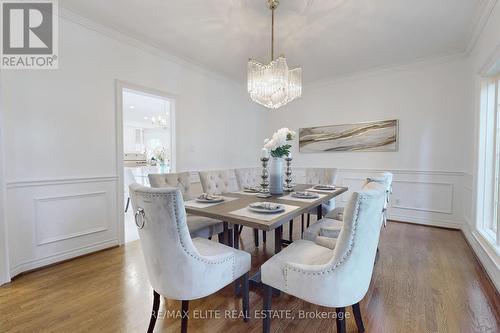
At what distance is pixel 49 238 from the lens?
2348mm

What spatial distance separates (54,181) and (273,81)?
100.0 inches

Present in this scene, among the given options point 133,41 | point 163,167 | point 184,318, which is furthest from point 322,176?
point 163,167

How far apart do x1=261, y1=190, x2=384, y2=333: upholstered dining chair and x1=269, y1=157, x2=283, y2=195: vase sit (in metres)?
1.09

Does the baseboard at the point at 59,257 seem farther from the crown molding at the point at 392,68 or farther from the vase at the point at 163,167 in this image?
the crown molding at the point at 392,68

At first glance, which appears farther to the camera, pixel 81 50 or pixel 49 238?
pixel 81 50

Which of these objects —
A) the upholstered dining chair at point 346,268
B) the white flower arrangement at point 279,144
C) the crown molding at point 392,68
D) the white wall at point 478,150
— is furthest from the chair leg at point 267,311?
the crown molding at point 392,68

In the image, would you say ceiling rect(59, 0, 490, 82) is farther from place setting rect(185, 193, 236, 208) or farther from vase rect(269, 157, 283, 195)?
place setting rect(185, 193, 236, 208)

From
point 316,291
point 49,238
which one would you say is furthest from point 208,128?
point 316,291

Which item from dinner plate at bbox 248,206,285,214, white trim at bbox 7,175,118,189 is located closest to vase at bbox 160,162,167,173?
white trim at bbox 7,175,118,189

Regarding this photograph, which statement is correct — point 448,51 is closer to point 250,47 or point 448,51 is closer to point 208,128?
point 250,47

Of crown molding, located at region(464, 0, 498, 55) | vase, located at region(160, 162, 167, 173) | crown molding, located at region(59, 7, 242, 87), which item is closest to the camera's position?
crown molding, located at region(464, 0, 498, 55)

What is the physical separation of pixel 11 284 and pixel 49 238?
0.46 meters

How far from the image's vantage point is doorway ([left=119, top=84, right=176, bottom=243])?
3.26 m

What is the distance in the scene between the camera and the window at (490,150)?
2486 millimetres
